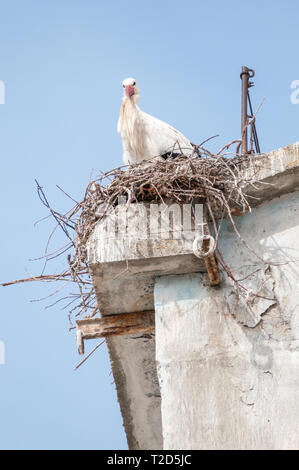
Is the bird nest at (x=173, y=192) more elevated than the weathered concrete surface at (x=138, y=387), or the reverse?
the bird nest at (x=173, y=192)

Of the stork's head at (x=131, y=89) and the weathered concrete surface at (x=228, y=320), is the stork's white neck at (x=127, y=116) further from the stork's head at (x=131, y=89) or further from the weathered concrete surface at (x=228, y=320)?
the weathered concrete surface at (x=228, y=320)

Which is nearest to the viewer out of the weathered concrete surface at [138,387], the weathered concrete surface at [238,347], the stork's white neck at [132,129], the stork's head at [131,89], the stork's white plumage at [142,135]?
the weathered concrete surface at [238,347]

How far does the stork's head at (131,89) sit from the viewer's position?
307 inches

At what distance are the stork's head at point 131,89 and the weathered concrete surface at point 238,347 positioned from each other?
3.12 meters

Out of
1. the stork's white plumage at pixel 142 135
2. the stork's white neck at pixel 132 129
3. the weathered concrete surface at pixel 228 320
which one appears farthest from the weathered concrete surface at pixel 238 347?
the stork's white neck at pixel 132 129

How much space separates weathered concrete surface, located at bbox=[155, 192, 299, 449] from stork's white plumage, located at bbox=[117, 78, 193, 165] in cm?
237

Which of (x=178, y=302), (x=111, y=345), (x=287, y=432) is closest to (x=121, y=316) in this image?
(x=111, y=345)

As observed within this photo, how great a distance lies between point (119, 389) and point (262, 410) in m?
1.64

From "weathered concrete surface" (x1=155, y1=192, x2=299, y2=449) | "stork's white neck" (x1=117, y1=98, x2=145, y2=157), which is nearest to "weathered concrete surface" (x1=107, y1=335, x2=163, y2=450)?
"weathered concrete surface" (x1=155, y1=192, x2=299, y2=449)

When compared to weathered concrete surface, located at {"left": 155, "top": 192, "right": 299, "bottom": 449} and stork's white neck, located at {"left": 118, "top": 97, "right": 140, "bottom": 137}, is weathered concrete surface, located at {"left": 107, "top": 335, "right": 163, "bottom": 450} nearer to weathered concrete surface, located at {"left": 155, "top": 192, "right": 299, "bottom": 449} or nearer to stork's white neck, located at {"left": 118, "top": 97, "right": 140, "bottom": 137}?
weathered concrete surface, located at {"left": 155, "top": 192, "right": 299, "bottom": 449}

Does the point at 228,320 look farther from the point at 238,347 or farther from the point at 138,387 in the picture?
the point at 138,387

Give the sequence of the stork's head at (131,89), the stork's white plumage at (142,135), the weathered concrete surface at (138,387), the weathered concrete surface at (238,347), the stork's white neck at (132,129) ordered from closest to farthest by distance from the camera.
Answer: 1. the weathered concrete surface at (238,347)
2. the weathered concrete surface at (138,387)
3. the stork's white plumage at (142,135)
4. the stork's white neck at (132,129)
5. the stork's head at (131,89)

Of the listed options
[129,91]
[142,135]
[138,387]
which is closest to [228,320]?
[138,387]

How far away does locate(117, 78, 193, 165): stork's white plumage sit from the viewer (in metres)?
7.21
